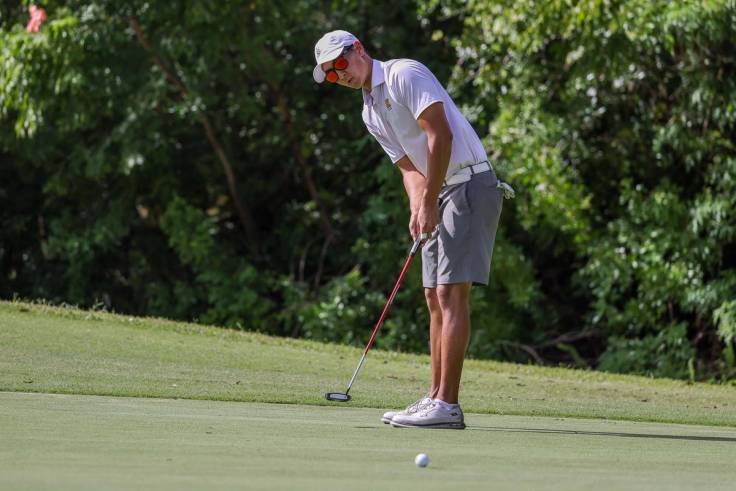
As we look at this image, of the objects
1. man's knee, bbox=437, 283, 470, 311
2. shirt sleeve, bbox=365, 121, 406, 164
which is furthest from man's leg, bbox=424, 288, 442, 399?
shirt sleeve, bbox=365, 121, 406, 164

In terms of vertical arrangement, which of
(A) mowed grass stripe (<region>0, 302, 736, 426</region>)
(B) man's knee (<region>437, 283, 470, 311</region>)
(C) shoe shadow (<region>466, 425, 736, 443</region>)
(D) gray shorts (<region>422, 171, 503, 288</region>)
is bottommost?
(A) mowed grass stripe (<region>0, 302, 736, 426</region>)

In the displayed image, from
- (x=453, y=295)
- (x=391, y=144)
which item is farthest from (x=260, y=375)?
(x=453, y=295)

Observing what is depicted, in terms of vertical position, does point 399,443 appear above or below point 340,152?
below

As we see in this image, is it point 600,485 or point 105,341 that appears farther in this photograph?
point 105,341

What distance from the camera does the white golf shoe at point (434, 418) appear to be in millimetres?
5328

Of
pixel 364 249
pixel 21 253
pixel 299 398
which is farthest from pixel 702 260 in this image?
pixel 21 253

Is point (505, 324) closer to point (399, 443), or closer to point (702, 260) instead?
point (702, 260)

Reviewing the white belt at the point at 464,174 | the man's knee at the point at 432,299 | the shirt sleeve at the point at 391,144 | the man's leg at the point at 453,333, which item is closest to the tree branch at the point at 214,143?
the shirt sleeve at the point at 391,144

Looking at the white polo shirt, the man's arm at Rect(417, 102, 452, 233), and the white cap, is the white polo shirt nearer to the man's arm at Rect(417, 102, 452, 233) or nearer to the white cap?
the man's arm at Rect(417, 102, 452, 233)

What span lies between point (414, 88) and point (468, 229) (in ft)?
2.08

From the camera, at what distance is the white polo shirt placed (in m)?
5.56

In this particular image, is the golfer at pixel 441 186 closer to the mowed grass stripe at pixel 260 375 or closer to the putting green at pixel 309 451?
the putting green at pixel 309 451

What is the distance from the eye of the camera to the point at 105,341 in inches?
360

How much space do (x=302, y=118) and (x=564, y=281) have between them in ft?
12.7
